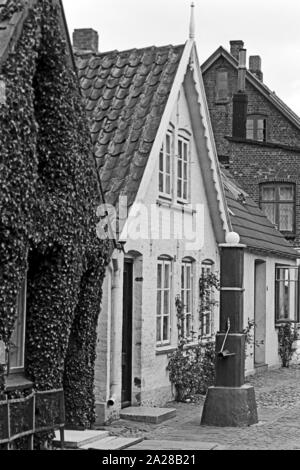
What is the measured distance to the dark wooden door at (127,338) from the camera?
1520cm

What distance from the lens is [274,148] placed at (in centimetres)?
3284

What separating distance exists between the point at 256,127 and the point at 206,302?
19460 millimetres

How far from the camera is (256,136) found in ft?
122

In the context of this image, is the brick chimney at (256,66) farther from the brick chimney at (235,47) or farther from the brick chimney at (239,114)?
the brick chimney at (239,114)

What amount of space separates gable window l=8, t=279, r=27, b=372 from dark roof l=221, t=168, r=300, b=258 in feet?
36.7

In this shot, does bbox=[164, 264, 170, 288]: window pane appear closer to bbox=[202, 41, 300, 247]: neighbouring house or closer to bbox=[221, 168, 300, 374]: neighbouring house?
bbox=[221, 168, 300, 374]: neighbouring house

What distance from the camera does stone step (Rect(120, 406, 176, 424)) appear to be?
14242 mm

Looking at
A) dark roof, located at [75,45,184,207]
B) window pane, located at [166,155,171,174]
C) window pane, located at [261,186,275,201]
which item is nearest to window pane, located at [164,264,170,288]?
window pane, located at [166,155,171,174]

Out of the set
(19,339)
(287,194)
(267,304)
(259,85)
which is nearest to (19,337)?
(19,339)

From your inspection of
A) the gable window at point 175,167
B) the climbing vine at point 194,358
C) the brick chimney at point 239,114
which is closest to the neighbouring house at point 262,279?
the climbing vine at point 194,358

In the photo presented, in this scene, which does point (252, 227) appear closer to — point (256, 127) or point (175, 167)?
point (175, 167)

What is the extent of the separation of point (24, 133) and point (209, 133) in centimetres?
954

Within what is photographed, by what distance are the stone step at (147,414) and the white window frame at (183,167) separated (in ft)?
14.9
